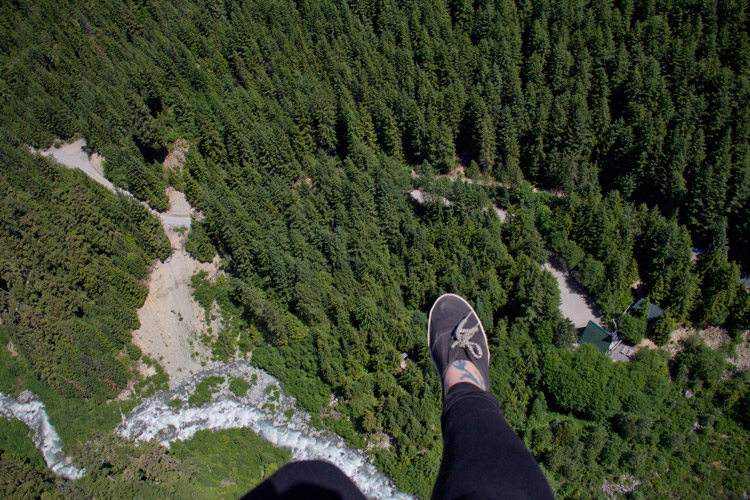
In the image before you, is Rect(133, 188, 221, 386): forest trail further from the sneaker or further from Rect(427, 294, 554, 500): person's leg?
Rect(427, 294, 554, 500): person's leg

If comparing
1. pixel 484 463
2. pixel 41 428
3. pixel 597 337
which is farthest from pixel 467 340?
pixel 41 428

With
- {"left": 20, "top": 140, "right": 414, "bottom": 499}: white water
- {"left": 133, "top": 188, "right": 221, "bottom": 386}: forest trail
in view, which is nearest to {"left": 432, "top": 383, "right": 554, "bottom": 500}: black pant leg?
{"left": 20, "top": 140, "right": 414, "bottom": 499}: white water

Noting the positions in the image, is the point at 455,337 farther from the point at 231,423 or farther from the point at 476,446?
the point at 231,423

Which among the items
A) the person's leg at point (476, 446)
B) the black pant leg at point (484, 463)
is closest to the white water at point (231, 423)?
the person's leg at point (476, 446)

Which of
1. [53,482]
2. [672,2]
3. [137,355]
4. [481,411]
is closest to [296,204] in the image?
[137,355]

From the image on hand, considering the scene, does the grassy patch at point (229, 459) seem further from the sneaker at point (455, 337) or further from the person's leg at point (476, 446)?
the person's leg at point (476, 446)

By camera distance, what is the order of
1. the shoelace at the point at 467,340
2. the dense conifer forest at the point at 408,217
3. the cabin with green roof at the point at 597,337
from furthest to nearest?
the cabin with green roof at the point at 597,337, the dense conifer forest at the point at 408,217, the shoelace at the point at 467,340

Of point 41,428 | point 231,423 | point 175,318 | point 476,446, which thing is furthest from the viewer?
point 175,318
